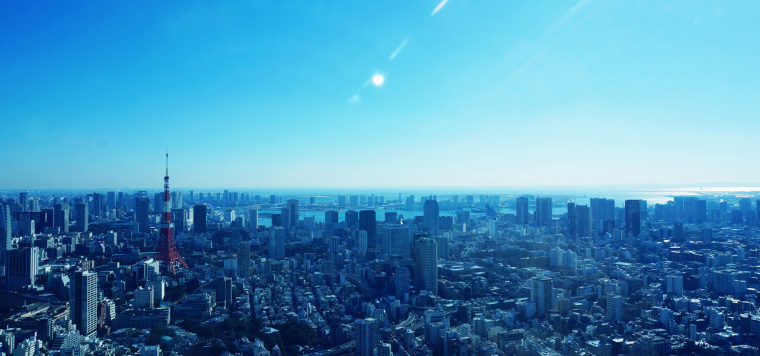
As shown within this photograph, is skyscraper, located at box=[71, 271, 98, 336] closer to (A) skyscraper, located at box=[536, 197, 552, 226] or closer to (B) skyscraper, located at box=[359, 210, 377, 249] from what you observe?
(B) skyscraper, located at box=[359, 210, 377, 249]

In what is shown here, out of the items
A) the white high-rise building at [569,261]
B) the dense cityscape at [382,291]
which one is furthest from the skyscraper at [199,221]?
the white high-rise building at [569,261]

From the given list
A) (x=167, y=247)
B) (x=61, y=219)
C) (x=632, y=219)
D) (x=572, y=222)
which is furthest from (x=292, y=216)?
(x=632, y=219)

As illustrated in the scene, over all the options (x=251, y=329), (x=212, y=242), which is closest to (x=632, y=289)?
(x=251, y=329)

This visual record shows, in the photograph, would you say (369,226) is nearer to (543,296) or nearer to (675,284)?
(543,296)

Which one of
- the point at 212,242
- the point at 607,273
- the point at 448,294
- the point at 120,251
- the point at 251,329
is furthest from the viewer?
the point at 212,242

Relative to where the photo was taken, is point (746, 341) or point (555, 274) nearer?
point (746, 341)

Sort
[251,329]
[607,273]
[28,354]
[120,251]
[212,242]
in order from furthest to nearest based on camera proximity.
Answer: [212,242], [120,251], [607,273], [251,329], [28,354]

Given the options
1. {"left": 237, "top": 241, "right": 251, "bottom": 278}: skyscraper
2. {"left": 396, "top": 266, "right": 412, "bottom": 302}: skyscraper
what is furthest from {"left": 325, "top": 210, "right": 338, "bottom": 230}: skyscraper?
{"left": 396, "top": 266, "right": 412, "bottom": 302}: skyscraper

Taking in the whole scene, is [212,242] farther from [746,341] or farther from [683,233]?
[683,233]
